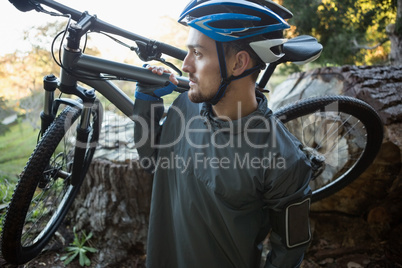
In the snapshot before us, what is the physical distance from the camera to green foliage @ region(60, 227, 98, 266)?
2.28 metres

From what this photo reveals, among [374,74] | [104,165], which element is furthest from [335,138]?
[104,165]

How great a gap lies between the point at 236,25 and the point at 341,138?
5.76ft

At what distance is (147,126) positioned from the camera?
150cm

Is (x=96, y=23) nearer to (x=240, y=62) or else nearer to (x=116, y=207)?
(x=240, y=62)

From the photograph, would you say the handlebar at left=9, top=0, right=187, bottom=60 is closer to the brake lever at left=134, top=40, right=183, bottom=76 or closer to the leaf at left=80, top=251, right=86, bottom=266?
the brake lever at left=134, top=40, right=183, bottom=76

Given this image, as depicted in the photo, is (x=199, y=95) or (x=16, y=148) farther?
(x=16, y=148)

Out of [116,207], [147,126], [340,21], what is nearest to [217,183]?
[147,126]

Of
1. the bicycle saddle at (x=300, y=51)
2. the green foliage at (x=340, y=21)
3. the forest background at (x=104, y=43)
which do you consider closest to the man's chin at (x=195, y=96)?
the bicycle saddle at (x=300, y=51)

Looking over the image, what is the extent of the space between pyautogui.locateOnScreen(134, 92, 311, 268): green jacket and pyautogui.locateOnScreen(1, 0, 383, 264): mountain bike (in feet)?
→ 0.82

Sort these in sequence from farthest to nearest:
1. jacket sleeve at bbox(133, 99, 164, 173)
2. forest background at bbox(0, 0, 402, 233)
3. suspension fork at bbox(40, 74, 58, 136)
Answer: forest background at bbox(0, 0, 402, 233) → suspension fork at bbox(40, 74, 58, 136) → jacket sleeve at bbox(133, 99, 164, 173)

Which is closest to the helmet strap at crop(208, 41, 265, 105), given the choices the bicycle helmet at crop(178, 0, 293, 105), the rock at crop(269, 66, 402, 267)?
the bicycle helmet at crop(178, 0, 293, 105)

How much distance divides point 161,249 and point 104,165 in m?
1.06

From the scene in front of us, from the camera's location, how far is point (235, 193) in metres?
1.28

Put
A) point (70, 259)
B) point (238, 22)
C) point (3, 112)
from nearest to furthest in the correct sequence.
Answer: point (238, 22)
point (70, 259)
point (3, 112)
